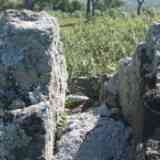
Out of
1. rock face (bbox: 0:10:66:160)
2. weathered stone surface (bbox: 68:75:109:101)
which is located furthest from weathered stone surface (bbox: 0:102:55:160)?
weathered stone surface (bbox: 68:75:109:101)

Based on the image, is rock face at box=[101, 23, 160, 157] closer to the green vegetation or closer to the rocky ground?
the rocky ground

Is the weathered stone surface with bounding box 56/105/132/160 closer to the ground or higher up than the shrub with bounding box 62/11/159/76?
higher up

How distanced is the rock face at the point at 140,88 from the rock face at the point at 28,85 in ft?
2.12

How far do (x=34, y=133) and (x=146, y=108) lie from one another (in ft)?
2.78

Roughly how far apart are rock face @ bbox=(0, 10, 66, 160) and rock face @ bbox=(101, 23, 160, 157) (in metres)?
0.65

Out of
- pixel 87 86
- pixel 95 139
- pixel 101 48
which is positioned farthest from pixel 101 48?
pixel 95 139

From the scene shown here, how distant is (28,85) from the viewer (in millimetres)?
5051

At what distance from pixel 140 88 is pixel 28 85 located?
92 cm

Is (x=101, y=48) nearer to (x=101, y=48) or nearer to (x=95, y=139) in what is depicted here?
(x=101, y=48)

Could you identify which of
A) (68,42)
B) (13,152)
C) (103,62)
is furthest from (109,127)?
(68,42)

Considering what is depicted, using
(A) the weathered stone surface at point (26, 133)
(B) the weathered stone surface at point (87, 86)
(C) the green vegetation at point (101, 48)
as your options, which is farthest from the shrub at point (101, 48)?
(A) the weathered stone surface at point (26, 133)

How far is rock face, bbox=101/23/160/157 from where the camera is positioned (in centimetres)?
425

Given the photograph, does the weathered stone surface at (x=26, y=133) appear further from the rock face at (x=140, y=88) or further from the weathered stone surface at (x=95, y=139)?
the rock face at (x=140, y=88)

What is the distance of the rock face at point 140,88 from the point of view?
4.25 meters
